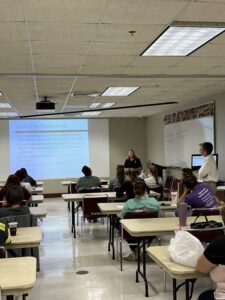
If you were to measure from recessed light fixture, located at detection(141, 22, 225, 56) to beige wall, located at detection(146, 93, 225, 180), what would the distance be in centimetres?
343

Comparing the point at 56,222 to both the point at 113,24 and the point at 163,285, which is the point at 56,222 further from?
the point at 113,24

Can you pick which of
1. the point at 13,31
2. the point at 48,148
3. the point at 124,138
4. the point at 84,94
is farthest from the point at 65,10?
the point at 124,138

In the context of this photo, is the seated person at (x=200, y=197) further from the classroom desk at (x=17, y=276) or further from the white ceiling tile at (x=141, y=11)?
the classroom desk at (x=17, y=276)

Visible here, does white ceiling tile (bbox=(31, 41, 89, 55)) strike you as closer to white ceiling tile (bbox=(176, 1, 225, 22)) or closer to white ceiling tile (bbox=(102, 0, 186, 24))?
white ceiling tile (bbox=(102, 0, 186, 24))

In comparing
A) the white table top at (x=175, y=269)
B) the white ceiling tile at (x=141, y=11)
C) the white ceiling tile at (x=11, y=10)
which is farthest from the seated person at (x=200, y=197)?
the white ceiling tile at (x=11, y=10)

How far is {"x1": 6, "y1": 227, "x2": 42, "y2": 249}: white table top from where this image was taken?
125 inches

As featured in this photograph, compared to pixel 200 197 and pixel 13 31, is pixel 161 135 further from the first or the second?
pixel 13 31

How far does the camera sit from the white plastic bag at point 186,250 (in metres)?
2.41

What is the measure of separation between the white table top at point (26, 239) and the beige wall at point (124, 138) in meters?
9.88

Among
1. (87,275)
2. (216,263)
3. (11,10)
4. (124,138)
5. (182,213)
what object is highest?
(11,10)

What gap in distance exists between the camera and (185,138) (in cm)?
986

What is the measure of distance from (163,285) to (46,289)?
1.25 m

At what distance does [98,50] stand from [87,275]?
104 inches

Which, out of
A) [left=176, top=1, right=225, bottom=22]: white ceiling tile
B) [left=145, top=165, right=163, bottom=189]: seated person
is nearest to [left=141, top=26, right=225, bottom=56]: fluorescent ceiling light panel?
[left=176, top=1, right=225, bottom=22]: white ceiling tile
